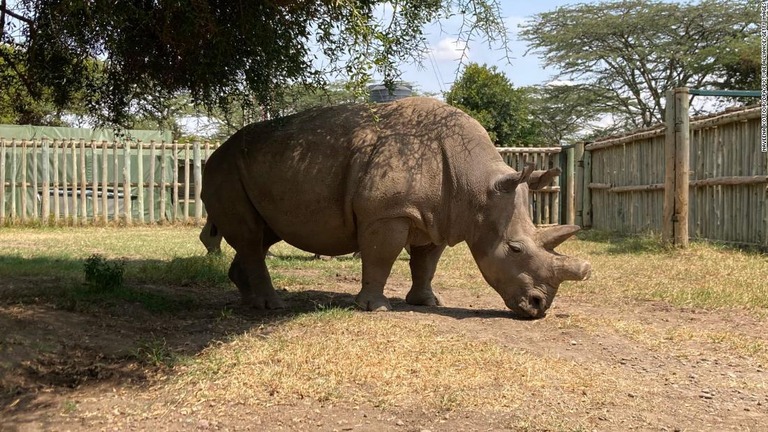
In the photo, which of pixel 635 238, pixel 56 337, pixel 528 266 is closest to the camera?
pixel 56 337

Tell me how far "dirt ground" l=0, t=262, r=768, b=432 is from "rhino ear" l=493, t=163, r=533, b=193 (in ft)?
3.68

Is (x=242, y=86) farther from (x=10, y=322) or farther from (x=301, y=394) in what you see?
(x=301, y=394)

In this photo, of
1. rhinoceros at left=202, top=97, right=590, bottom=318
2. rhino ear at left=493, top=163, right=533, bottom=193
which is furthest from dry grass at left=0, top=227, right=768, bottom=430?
rhino ear at left=493, top=163, right=533, bottom=193

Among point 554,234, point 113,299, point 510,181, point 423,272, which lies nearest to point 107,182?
point 113,299

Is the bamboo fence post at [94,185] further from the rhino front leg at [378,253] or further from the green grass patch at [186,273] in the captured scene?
the rhino front leg at [378,253]

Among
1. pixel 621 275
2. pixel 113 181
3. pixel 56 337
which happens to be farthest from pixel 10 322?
pixel 113 181

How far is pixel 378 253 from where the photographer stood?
22.6 ft

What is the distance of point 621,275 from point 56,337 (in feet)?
22.4

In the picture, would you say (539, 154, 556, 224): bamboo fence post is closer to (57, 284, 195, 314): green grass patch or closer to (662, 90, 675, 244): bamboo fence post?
(662, 90, 675, 244): bamboo fence post

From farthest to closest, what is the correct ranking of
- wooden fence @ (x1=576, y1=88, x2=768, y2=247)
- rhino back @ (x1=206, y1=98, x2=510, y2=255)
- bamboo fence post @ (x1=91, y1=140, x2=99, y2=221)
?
bamboo fence post @ (x1=91, y1=140, x2=99, y2=221), wooden fence @ (x1=576, y1=88, x2=768, y2=247), rhino back @ (x1=206, y1=98, x2=510, y2=255)

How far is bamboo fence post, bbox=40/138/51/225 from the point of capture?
18406 mm

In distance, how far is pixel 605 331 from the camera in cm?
634

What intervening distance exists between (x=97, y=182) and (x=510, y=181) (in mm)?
14720

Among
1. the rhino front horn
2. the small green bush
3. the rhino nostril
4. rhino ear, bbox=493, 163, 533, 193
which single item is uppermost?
rhino ear, bbox=493, 163, 533, 193
